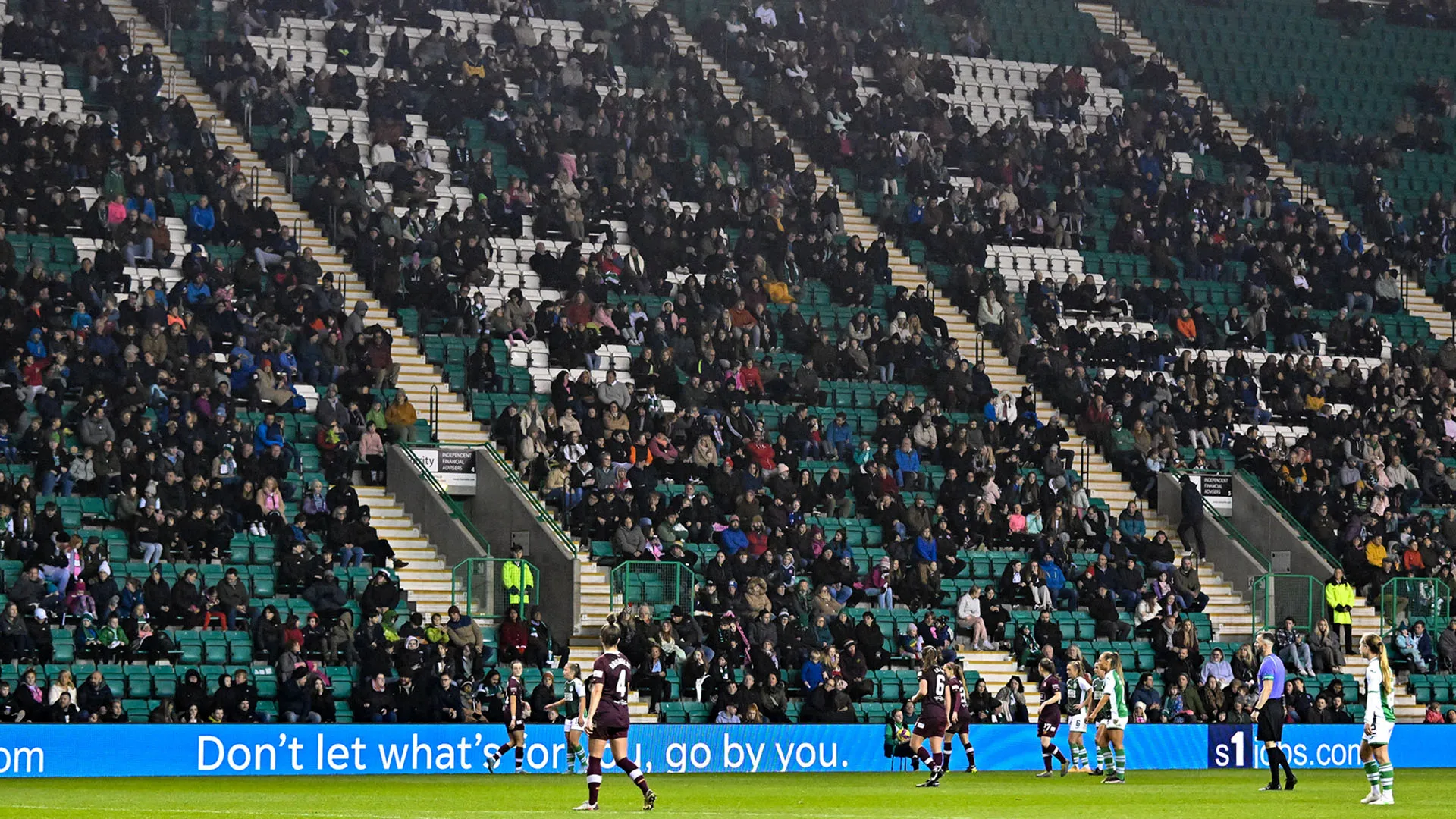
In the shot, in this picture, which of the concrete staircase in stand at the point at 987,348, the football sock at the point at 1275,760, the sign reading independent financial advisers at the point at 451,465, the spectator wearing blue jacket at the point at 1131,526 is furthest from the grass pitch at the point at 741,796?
the concrete staircase in stand at the point at 987,348

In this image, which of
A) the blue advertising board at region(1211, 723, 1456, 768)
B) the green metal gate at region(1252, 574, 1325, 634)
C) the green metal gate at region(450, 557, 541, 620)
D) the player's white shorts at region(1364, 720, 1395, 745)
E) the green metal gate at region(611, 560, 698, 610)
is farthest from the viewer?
the green metal gate at region(1252, 574, 1325, 634)

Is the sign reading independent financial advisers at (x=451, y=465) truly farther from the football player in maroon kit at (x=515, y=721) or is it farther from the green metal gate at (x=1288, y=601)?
the green metal gate at (x=1288, y=601)

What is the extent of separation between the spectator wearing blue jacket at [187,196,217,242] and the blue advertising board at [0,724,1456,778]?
41.4 ft

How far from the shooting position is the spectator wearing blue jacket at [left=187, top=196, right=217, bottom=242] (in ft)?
121

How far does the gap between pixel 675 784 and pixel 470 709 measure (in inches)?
150

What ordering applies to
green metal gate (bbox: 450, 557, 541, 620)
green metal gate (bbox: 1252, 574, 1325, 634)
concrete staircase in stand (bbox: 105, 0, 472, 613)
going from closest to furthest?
green metal gate (bbox: 450, 557, 541, 620) → concrete staircase in stand (bbox: 105, 0, 472, 613) → green metal gate (bbox: 1252, 574, 1325, 634)

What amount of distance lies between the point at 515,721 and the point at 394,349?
11.9 metres

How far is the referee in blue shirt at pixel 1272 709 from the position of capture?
2355 cm

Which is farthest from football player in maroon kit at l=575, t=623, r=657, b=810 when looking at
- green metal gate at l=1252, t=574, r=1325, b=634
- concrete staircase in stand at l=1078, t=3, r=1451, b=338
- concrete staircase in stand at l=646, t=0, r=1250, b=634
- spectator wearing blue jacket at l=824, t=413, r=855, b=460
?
concrete staircase in stand at l=1078, t=3, r=1451, b=338

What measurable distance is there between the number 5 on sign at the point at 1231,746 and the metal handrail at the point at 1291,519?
6618 mm

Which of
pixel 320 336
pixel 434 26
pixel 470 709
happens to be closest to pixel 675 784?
pixel 470 709

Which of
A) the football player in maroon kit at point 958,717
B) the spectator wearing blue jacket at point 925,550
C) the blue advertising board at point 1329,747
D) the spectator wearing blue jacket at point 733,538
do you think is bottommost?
the blue advertising board at point 1329,747

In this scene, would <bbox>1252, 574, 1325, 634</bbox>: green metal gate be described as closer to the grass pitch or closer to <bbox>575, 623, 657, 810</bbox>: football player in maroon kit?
the grass pitch

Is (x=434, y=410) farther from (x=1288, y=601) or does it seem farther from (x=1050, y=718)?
(x=1288, y=601)
